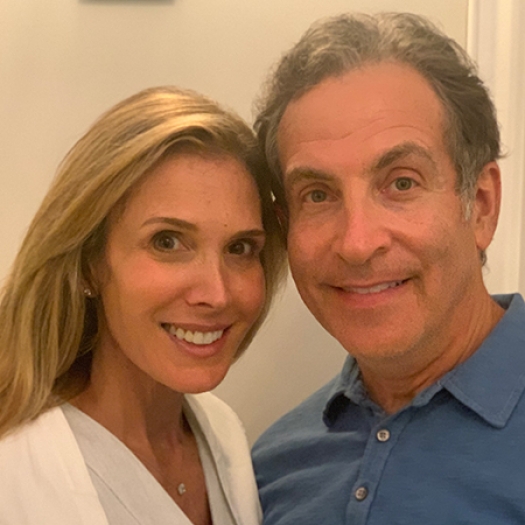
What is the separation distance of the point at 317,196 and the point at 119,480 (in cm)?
59

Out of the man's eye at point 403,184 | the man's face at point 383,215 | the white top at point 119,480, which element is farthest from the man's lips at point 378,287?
the white top at point 119,480

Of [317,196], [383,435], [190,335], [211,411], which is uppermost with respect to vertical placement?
[317,196]

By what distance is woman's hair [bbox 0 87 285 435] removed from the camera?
1.05 m

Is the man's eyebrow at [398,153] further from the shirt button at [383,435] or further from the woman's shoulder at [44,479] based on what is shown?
the woman's shoulder at [44,479]

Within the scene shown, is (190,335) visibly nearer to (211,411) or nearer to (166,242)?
(166,242)

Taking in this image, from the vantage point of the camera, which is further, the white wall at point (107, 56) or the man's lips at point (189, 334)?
the white wall at point (107, 56)

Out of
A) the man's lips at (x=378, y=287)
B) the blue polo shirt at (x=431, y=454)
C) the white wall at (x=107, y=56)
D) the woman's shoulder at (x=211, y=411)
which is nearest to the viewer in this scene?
the blue polo shirt at (x=431, y=454)

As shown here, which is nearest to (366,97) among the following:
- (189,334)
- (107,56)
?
(189,334)

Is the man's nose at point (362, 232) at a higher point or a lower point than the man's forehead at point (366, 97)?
lower

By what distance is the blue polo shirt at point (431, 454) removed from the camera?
0.95m

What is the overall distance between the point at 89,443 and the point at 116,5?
1.01 m

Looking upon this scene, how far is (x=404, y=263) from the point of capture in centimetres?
102

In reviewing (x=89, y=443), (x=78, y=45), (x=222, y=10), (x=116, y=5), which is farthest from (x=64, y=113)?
(x=89, y=443)

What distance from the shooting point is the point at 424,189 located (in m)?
1.03
